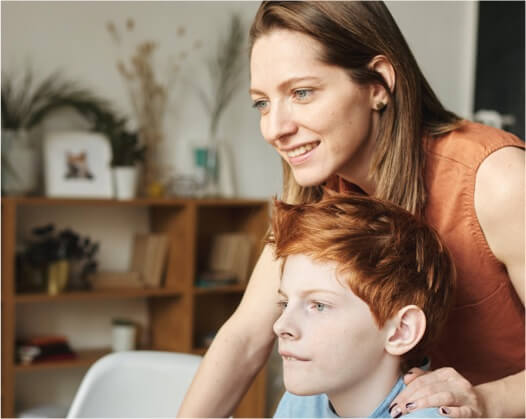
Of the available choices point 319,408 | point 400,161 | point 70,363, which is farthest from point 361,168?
point 70,363

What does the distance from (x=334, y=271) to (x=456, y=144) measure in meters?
0.34

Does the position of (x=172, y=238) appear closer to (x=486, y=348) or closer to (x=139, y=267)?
(x=139, y=267)

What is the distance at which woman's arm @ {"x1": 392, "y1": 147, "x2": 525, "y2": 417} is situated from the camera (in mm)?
1010

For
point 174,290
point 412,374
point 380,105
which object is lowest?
point 174,290

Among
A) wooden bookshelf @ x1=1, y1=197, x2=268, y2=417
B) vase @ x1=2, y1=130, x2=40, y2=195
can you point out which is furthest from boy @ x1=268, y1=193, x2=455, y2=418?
vase @ x1=2, y1=130, x2=40, y2=195

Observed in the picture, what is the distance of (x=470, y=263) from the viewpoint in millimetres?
1225

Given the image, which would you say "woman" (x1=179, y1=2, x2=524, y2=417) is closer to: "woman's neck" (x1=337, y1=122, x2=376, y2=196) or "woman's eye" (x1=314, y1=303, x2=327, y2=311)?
"woman's neck" (x1=337, y1=122, x2=376, y2=196)

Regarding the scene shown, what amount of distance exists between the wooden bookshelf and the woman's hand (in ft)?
8.14

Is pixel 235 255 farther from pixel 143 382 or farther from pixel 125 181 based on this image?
pixel 143 382

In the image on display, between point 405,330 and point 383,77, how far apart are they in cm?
42

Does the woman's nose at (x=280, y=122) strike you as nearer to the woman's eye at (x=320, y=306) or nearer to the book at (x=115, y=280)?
the woman's eye at (x=320, y=306)

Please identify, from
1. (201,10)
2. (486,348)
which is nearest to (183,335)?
(201,10)

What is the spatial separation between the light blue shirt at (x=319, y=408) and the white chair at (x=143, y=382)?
0.49 metres

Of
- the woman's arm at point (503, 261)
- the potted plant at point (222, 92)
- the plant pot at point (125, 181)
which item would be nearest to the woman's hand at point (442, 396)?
the woman's arm at point (503, 261)
